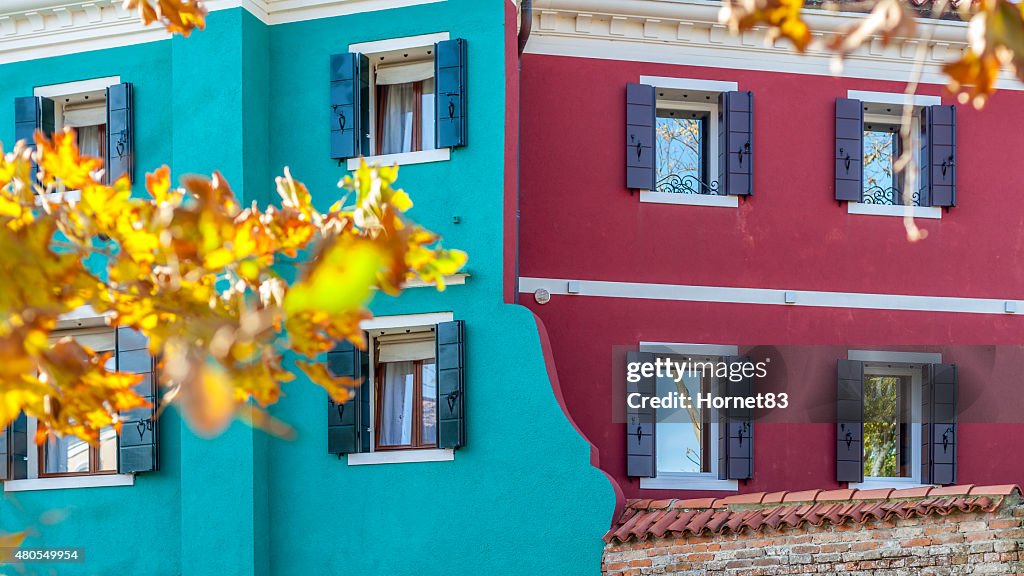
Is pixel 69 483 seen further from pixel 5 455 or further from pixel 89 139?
pixel 89 139

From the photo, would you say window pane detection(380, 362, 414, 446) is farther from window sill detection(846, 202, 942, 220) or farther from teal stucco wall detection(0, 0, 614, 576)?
window sill detection(846, 202, 942, 220)

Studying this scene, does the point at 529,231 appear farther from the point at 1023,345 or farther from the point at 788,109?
the point at 1023,345

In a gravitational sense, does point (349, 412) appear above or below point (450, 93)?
below

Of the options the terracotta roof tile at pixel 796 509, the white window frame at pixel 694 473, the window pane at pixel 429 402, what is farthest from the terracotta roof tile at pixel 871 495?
the window pane at pixel 429 402

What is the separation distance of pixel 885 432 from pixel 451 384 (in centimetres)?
480

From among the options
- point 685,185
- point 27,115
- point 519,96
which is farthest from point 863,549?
point 27,115

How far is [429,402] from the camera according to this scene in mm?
12516

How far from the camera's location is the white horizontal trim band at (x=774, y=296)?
1348 centimetres

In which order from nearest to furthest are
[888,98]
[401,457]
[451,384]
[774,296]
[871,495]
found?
[871,495] < [451,384] < [401,457] < [774,296] < [888,98]

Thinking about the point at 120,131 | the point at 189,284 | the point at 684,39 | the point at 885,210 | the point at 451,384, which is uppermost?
the point at 684,39

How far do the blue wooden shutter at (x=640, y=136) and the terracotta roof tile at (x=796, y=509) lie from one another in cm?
347

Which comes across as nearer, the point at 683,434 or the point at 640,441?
the point at 640,441

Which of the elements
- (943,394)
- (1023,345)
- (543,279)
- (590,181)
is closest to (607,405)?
(543,279)

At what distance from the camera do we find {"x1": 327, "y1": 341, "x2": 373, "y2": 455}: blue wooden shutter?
40.3 ft
